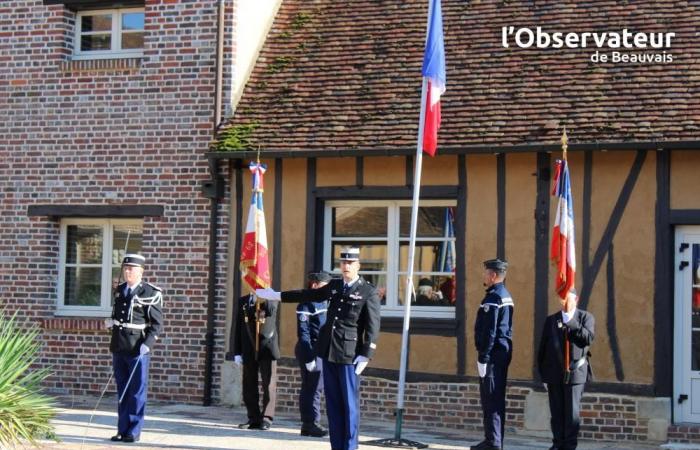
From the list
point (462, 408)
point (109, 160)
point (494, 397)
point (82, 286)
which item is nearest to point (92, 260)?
point (82, 286)

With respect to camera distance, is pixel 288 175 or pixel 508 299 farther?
pixel 288 175

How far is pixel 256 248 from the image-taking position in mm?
12711

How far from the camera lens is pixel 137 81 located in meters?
15.2

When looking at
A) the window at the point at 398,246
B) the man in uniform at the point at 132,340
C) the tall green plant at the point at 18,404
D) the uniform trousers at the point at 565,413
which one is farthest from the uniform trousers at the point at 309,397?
the tall green plant at the point at 18,404

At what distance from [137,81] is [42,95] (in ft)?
4.48

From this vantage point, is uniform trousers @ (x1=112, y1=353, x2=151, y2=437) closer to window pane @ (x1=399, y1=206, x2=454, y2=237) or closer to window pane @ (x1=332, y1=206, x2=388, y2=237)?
window pane @ (x1=332, y1=206, x2=388, y2=237)

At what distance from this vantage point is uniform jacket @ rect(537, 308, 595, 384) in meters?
11.1

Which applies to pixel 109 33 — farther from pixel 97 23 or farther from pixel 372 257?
pixel 372 257

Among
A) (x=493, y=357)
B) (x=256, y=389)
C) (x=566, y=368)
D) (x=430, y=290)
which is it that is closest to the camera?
(x=566, y=368)

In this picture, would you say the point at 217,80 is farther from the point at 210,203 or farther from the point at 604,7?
the point at 604,7

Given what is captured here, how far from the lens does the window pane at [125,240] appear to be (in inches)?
599

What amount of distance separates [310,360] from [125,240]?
4230mm

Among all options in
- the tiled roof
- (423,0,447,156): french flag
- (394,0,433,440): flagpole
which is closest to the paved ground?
(394,0,433,440): flagpole

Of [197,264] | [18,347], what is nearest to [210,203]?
[197,264]
